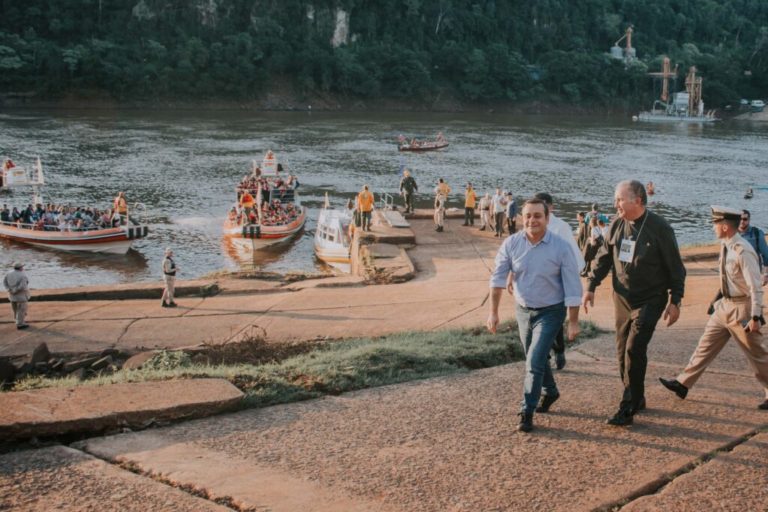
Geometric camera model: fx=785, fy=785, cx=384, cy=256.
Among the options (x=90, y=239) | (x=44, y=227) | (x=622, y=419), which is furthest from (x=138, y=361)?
(x=44, y=227)

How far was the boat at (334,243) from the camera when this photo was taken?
2570cm

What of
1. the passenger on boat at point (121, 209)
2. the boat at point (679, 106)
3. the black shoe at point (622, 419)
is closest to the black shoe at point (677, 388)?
the black shoe at point (622, 419)

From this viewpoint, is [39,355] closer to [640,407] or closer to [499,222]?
[640,407]

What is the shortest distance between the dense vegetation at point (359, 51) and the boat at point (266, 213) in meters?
68.1

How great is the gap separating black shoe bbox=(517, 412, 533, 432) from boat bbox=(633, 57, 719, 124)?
110343mm

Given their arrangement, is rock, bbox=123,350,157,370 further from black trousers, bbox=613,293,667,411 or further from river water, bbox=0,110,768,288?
river water, bbox=0,110,768,288

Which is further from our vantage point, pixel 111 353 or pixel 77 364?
pixel 111 353

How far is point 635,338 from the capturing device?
214 inches

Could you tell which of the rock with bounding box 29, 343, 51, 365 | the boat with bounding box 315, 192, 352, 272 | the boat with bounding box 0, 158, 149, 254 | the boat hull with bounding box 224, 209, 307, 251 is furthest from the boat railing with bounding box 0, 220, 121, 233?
the rock with bounding box 29, 343, 51, 365

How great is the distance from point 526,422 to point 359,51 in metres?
118

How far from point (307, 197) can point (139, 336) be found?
30.8 metres

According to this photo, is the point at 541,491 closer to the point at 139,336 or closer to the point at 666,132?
the point at 139,336

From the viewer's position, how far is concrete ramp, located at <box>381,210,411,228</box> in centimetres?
2273

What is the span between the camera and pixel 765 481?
459 cm
